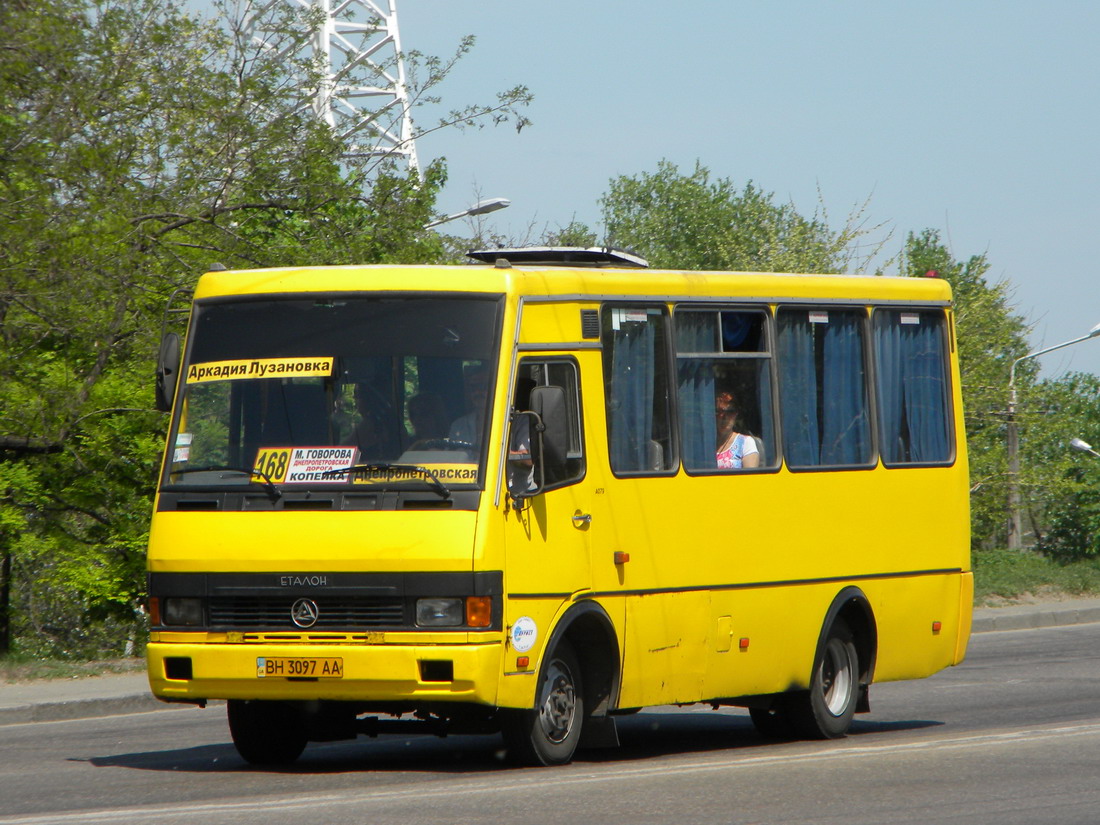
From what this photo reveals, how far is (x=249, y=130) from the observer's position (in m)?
20.2

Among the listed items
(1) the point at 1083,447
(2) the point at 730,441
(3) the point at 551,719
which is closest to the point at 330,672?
(3) the point at 551,719

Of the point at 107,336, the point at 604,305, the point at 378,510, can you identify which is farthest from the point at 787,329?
the point at 107,336

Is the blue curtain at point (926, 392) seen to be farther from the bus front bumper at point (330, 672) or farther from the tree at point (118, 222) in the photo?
A: the tree at point (118, 222)

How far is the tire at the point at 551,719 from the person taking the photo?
9617 mm

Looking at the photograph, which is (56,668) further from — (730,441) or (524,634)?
(524,634)

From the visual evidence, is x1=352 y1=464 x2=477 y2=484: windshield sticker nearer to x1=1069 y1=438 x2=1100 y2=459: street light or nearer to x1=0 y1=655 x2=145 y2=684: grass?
x1=0 y1=655 x2=145 y2=684: grass

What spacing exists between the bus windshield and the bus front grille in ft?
2.06

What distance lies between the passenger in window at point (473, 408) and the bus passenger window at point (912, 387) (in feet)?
13.0

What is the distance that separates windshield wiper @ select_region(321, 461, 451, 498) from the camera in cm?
925

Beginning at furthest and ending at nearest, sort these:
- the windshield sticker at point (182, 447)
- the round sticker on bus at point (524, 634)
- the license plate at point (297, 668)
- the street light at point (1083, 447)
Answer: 1. the street light at point (1083, 447)
2. the windshield sticker at point (182, 447)
3. the round sticker on bus at point (524, 634)
4. the license plate at point (297, 668)

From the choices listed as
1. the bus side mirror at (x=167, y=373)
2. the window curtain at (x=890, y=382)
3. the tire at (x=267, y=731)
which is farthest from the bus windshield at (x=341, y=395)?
the window curtain at (x=890, y=382)

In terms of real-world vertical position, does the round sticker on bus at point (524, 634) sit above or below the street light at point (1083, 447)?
below

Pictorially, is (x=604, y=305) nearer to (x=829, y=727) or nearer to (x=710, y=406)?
(x=710, y=406)

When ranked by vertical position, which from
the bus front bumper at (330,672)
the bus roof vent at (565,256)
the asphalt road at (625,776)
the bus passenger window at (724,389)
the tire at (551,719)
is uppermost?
the bus roof vent at (565,256)
